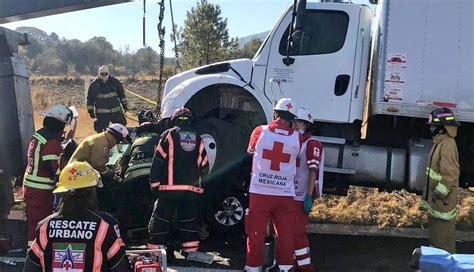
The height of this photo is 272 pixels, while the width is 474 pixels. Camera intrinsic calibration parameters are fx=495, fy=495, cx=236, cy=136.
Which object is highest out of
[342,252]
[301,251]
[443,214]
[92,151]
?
[92,151]

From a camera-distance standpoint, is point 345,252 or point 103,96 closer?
point 345,252

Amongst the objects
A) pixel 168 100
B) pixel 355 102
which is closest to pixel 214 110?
pixel 168 100

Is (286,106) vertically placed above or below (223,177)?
above

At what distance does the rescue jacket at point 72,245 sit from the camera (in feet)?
9.06

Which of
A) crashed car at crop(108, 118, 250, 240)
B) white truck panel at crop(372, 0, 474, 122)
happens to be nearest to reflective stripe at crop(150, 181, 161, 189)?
crashed car at crop(108, 118, 250, 240)

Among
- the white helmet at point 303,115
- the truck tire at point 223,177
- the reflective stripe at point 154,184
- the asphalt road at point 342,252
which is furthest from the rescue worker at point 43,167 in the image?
the white helmet at point 303,115

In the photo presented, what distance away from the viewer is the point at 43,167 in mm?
5453

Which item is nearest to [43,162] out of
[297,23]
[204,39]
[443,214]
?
[297,23]

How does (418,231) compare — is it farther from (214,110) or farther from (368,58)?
(214,110)

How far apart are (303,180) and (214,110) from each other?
207 centimetres

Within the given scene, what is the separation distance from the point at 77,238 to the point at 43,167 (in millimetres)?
2971

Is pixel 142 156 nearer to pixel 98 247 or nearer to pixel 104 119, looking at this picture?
pixel 104 119

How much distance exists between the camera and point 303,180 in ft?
17.5

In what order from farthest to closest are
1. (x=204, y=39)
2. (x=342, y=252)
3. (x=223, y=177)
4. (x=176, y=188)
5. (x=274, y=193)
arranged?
(x=204, y=39) < (x=223, y=177) < (x=342, y=252) < (x=176, y=188) < (x=274, y=193)
